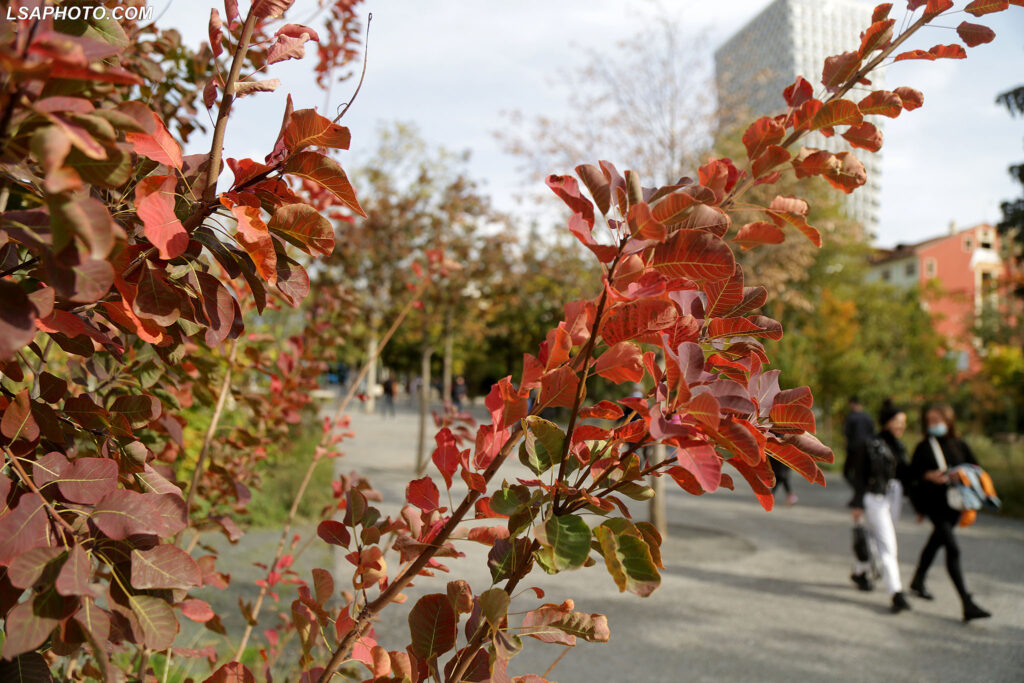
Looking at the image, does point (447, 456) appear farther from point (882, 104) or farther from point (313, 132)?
point (882, 104)

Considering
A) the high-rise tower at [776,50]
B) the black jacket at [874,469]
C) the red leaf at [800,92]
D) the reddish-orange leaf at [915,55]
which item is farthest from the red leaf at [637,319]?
the high-rise tower at [776,50]

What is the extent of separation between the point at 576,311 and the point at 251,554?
5.70 metres

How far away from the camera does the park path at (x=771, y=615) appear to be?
4.27 meters

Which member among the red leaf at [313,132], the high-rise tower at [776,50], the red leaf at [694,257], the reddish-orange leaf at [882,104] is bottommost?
the red leaf at [694,257]

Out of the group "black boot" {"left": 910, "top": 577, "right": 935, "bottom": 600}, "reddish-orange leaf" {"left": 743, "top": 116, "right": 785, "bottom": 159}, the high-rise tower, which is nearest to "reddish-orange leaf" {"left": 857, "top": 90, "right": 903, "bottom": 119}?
"reddish-orange leaf" {"left": 743, "top": 116, "right": 785, "bottom": 159}

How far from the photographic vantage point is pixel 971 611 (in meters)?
5.22

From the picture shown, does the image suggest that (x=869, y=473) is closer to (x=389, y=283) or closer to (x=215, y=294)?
(x=215, y=294)

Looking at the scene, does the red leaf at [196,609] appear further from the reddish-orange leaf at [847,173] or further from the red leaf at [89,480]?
the reddish-orange leaf at [847,173]

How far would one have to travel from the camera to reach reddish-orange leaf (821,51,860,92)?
1044mm

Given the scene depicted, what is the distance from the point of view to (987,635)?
498 cm

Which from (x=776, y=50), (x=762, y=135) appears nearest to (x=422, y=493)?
(x=762, y=135)

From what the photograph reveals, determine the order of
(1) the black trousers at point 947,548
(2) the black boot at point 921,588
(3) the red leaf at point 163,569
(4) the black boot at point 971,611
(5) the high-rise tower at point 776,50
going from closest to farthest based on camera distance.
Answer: (3) the red leaf at point 163,569, (4) the black boot at point 971,611, (1) the black trousers at point 947,548, (2) the black boot at point 921,588, (5) the high-rise tower at point 776,50

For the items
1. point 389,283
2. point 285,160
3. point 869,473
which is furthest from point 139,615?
point 389,283

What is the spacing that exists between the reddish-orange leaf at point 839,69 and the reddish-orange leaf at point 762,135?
113 mm
